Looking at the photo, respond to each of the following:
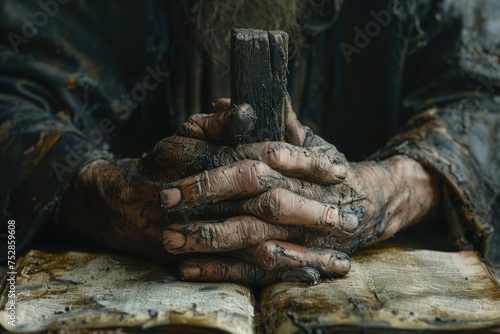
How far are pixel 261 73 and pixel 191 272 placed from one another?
415mm

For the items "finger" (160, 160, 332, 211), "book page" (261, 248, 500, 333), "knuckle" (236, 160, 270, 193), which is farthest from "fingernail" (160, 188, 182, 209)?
"book page" (261, 248, 500, 333)

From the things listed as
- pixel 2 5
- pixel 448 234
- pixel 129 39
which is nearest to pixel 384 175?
pixel 448 234

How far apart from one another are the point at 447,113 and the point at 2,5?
1309mm

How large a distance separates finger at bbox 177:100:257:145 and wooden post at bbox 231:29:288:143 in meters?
0.03

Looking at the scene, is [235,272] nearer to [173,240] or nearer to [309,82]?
[173,240]

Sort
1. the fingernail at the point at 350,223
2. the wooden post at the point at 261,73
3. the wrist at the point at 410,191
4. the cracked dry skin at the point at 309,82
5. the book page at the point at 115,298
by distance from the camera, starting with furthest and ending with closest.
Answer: the cracked dry skin at the point at 309,82
the wrist at the point at 410,191
the fingernail at the point at 350,223
the wooden post at the point at 261,73
the book page at the point at 115,298

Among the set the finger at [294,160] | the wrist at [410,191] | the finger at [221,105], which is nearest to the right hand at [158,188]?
the finger at [294,160]

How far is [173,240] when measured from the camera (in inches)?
58.9

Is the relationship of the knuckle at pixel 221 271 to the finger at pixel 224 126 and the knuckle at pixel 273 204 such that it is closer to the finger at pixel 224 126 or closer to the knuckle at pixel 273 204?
the knuckle at pixel 273 204

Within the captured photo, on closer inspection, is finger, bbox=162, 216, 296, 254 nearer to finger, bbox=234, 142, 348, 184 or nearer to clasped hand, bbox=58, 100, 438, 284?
clasped hand, bbox=58, 100, 438, 284

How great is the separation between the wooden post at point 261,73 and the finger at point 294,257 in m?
→ 0.22

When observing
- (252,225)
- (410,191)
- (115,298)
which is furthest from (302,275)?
(410,191)

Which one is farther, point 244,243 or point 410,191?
point 410,191

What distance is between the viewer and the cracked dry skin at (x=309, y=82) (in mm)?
2100
